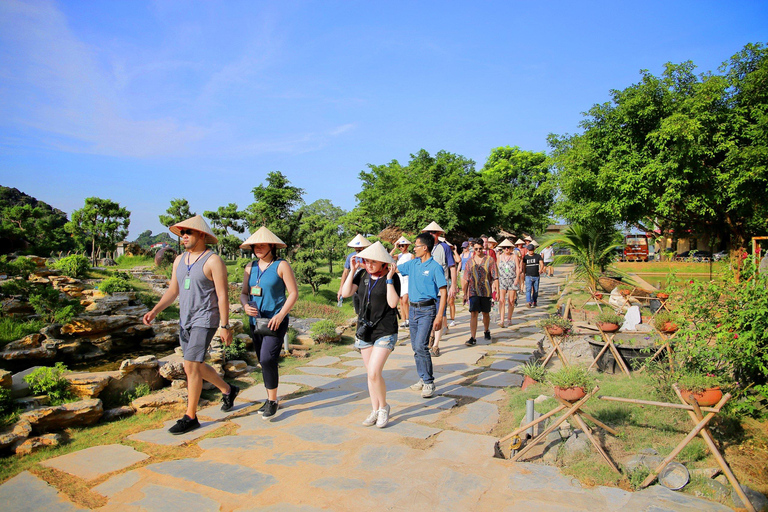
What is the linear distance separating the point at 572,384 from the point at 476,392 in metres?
2.04

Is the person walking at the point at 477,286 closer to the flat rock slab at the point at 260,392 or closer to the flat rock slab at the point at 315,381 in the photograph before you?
the flat rock slab at the point at 315,381

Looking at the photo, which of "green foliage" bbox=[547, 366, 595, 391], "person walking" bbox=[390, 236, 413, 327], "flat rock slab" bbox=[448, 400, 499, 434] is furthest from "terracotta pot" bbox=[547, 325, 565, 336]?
"person walking" bbox=[390, 236, 413, 327]

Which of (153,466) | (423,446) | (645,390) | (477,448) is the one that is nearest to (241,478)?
(153,466)

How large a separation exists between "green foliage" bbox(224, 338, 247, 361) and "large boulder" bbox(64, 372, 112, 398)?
64.2 inches

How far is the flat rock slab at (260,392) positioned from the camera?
16.9 ft

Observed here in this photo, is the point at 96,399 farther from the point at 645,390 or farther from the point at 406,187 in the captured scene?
the point at 406,187

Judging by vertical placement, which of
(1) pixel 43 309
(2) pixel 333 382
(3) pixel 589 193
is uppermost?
(3) pixel 589 193

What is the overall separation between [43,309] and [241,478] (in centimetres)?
583

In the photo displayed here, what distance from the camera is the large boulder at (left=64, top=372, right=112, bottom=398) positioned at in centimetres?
452

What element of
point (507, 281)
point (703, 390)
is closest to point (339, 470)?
point (703, 390)

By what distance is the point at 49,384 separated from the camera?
438 centimetres

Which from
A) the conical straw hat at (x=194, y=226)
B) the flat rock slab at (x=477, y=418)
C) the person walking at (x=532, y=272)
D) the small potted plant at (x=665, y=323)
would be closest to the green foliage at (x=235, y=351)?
the conical straw hat at (x=194, y=226)

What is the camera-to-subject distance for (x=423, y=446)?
373 cm

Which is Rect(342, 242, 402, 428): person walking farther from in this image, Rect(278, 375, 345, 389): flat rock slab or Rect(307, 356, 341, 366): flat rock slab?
Rect(307, 356, 341, 366): flat rock slab
